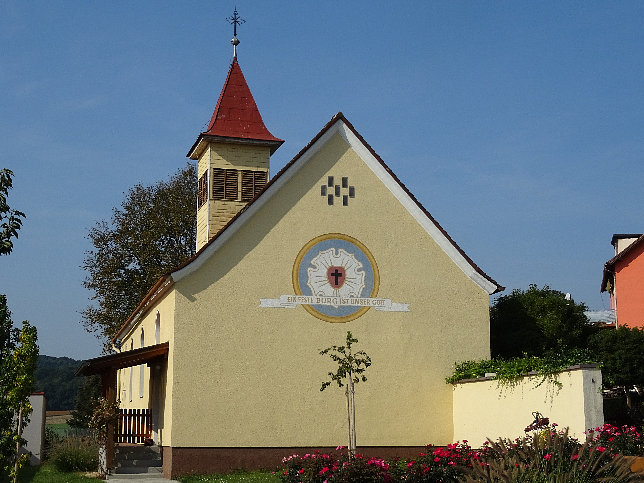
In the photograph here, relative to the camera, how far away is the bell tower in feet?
97.8

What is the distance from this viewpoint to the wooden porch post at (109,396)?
23219mm

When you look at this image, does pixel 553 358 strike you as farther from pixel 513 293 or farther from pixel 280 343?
pixel 513 293

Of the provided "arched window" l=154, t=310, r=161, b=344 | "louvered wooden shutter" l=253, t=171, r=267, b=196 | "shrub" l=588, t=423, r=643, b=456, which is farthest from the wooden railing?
"shrub" l=588, t=423, r=643, b=456

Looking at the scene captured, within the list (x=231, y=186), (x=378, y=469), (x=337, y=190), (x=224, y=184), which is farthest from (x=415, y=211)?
(x=378, y=469)

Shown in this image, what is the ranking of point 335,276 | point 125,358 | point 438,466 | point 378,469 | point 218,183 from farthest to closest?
point 218,183
point 335,276
point 125,358
point 438,466
point 378,469

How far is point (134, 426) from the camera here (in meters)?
26.8

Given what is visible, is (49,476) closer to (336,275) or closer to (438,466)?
(336,275)

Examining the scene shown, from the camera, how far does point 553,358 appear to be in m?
19.8

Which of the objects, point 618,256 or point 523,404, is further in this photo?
point 618,256

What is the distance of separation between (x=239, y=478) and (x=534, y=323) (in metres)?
14.6

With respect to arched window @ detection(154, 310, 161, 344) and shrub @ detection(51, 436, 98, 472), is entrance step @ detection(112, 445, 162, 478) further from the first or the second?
arched window @ detection(154, 310, 161, 344)

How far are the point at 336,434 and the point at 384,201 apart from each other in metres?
7.19

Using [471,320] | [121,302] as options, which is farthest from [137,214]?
[471,320]

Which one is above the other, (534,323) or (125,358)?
(534,323)
